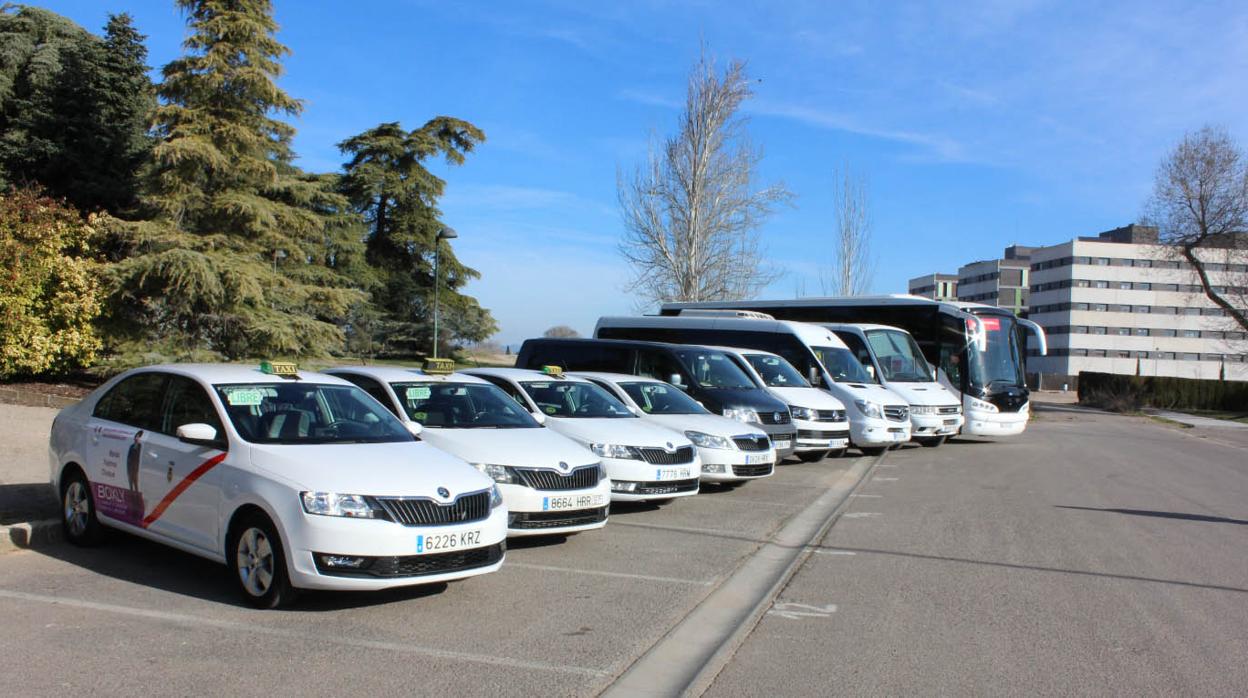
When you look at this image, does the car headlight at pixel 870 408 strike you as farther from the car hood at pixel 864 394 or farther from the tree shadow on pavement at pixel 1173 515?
the tree shadow on pavement at pixel 1173 515

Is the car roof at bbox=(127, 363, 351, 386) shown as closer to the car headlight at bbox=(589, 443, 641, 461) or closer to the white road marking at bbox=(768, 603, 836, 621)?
the car headlight at bbox=(589, 443, 641, 461)

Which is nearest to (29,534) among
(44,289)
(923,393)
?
(44,289)

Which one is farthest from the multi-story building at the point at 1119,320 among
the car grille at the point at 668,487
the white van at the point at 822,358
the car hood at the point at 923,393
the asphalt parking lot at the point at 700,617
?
the car grille at the point at 668,487

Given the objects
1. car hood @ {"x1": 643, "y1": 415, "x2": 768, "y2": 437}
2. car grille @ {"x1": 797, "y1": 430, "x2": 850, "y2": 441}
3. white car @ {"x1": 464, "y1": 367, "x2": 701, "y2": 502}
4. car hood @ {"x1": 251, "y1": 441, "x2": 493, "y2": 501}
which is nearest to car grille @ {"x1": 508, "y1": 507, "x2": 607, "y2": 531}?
white car @ {"x1": 464, "y1": 367, "x2": 701, "y2": 502}

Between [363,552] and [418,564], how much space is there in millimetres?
369

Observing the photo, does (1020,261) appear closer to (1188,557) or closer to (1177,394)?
(1177,394)

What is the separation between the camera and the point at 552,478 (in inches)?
322

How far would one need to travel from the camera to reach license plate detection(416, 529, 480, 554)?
6.13 metres

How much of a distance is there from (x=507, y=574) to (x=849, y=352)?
45.8 feet

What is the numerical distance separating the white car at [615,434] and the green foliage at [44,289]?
→ 13.2 meters

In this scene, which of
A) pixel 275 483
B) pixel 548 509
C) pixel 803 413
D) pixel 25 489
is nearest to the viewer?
pixel 275 483

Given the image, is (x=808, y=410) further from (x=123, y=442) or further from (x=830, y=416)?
(x=123, y=442)

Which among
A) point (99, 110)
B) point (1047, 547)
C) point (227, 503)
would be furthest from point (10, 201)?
point (1047, 547)

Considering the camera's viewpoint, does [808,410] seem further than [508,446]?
Yes
